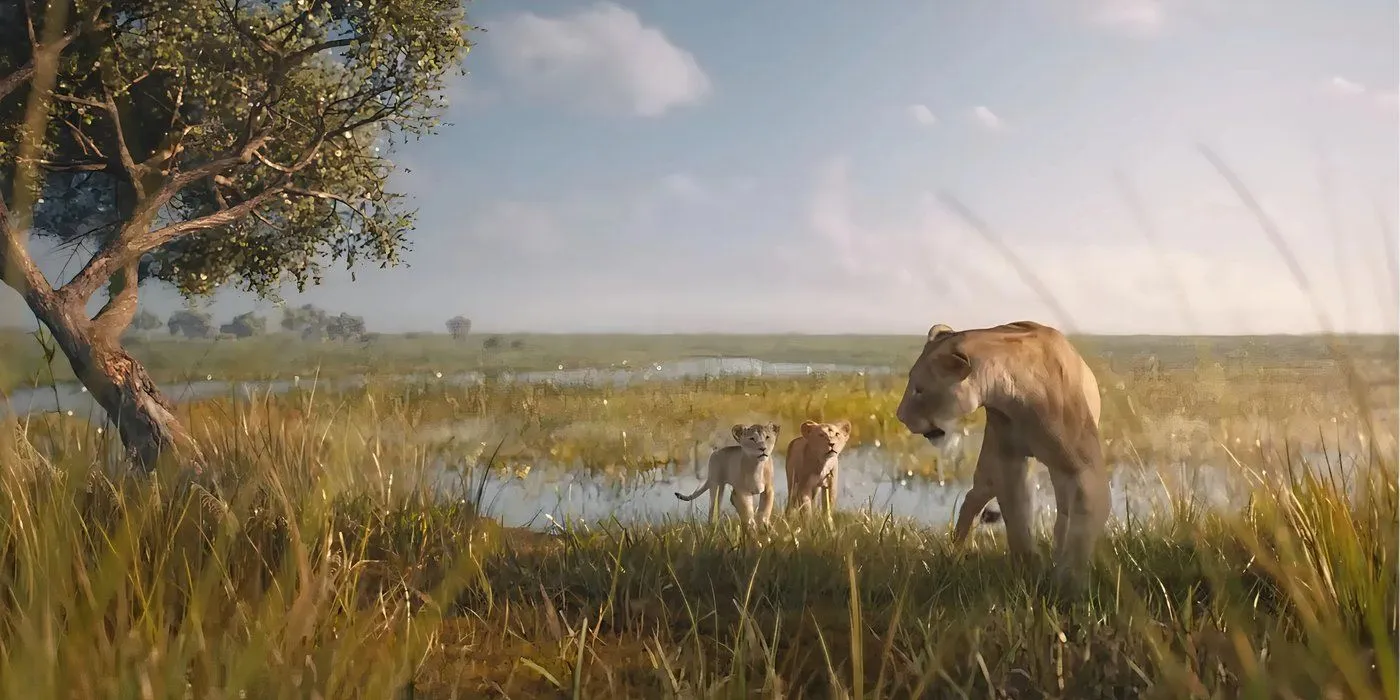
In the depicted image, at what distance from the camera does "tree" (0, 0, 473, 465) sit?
4461 mm

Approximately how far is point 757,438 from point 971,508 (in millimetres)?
1097

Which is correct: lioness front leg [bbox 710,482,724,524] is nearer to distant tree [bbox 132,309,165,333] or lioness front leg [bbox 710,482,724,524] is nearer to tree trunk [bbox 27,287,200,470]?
tree trunk [bbox 27,287,200,470]

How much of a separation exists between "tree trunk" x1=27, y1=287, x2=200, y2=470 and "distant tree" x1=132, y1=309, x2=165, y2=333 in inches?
22.8

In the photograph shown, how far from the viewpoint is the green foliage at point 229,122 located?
4688 millimetres

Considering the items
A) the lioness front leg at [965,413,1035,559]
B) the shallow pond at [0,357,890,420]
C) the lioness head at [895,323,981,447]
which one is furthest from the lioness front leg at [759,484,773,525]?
the shallow pond at [0,357,890,420]

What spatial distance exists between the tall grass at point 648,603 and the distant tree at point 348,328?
52.3 inches

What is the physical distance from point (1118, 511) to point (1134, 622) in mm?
1399

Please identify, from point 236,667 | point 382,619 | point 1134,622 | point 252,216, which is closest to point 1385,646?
point 1134,622

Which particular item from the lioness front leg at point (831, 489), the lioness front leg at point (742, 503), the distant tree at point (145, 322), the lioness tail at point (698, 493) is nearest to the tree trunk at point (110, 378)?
the distant tree at point (145, 322)

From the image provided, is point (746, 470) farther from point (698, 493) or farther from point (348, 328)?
point (348, 328)

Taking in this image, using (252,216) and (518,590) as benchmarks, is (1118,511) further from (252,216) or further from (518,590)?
(252,216)

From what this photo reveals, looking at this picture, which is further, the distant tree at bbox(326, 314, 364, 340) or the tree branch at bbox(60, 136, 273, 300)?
the tree branch at bbox(60, 136, 273, 300)

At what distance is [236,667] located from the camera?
4.65ft

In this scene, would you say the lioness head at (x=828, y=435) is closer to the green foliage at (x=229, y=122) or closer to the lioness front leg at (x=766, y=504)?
the lioness front leg at (x=766, y=504)
